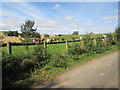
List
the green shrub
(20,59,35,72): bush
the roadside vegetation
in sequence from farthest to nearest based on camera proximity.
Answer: the green shrub, (20,59,35,72): bush, the roadside vegetation

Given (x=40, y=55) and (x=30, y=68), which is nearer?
(x=30, y=68)

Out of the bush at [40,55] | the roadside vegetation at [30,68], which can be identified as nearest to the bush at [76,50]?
the roadside vegetation at [30,68]

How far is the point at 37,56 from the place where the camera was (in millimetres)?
6637

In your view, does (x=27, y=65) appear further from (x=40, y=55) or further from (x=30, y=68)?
(x=40, y=55)

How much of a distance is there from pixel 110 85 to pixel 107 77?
0.65m

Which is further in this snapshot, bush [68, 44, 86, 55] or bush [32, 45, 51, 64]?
bush [68, 44, 86, 55]

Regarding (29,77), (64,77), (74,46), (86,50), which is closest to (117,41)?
(86,50)

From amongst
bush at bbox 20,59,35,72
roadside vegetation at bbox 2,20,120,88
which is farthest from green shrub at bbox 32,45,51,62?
bush at bbox 20,59,35,72

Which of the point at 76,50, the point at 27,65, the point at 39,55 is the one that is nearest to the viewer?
the point at 27,65

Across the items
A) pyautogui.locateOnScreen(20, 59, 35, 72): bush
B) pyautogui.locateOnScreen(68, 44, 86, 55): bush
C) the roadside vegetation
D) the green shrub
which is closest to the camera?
the roadside vegetation

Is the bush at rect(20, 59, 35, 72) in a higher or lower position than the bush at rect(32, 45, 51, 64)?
lower

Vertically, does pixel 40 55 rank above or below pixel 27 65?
above

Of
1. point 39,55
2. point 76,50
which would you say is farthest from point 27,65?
point 76,50

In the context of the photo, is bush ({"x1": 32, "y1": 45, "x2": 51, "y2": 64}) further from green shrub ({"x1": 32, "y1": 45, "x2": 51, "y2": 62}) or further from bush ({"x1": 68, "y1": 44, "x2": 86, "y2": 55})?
bush ({"x1": 68, "y1": 44, "x2": 86, "y2": 55})
